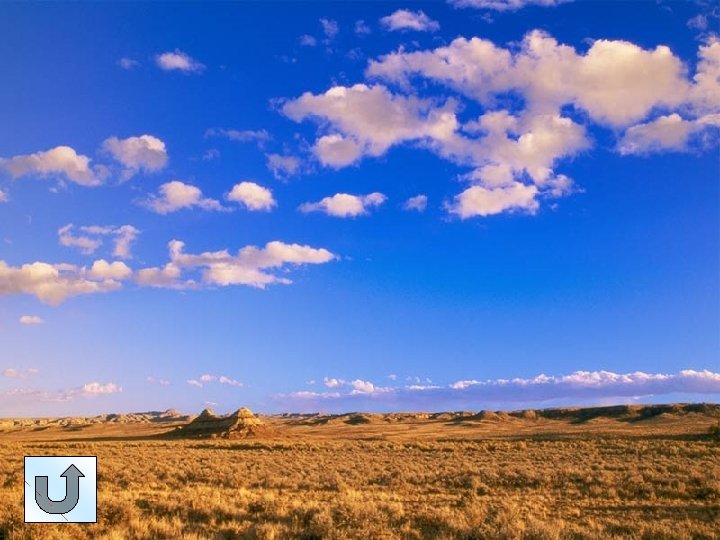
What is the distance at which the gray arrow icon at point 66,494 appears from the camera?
36.7ft

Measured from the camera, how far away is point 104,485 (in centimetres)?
2200

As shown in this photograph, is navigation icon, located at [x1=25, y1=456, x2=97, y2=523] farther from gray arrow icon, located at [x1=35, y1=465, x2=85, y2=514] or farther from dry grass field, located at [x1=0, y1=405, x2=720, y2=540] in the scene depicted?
dry grass field, located at [x1=0, y1=405, x2=720, y2=540]

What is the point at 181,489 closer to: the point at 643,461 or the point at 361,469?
the point at 361,469

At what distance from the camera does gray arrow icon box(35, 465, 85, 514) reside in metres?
11.2

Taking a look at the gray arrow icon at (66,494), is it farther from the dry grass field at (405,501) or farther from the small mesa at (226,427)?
the small mesa at (226,427)

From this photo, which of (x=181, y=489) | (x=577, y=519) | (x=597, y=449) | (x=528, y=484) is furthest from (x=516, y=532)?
(x=597, y=449)

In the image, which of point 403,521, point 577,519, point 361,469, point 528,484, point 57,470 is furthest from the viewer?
point 361,469

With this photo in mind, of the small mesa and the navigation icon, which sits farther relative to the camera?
the small mesa

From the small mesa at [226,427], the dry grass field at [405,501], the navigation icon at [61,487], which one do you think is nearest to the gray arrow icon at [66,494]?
the navigation icon at [61,487]

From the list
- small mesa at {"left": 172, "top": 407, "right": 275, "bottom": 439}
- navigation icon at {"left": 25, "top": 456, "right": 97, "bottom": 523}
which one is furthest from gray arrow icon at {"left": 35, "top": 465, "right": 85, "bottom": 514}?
small mesa at {"left": 172, "top": 407, "right": 275, "bottom": 439}

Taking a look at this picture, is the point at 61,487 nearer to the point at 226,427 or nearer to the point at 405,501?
the point at 405,501

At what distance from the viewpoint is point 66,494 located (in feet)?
37.4

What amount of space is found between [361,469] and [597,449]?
22067 millimetres

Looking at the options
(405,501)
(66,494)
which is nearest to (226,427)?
(405,501)
